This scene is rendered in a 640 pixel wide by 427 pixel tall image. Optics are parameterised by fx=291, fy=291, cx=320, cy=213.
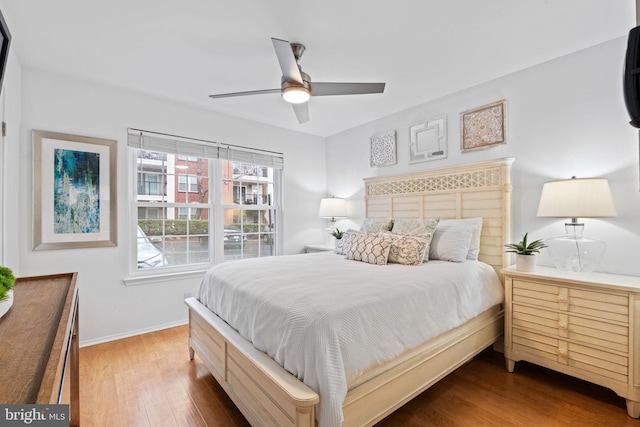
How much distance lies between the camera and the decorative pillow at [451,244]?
261 centimetres

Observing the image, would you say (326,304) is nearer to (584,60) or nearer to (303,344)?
(303,344)

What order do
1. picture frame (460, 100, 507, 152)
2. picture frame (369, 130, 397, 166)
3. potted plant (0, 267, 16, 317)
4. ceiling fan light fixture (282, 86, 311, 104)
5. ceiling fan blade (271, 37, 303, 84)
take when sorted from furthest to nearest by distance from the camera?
picture frame (369, 130, 397, 166) → picture frame (460, 100, 507, 152) → ceiling fan light fixture (282, 86, 311, 104) → ceiling fan blade (271, 37, 303, 84) → potted plant (0, 267, 16, 317)

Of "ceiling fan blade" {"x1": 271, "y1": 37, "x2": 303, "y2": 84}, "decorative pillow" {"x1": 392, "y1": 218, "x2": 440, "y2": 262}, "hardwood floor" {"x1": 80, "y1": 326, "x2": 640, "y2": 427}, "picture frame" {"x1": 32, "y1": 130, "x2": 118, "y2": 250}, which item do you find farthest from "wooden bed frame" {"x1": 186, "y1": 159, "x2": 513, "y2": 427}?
"ceiling fan blade" {"x1": 271, "y1": 37, "x2": 303, "y2": 84}

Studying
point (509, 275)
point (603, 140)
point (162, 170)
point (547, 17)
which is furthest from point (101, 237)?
point (603, 140)

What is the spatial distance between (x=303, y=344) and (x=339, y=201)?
3.04 metres

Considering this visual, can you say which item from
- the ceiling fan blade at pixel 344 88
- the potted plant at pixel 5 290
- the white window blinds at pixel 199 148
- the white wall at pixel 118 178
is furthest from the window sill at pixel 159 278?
the ceiling fan blade at pixel 344 88

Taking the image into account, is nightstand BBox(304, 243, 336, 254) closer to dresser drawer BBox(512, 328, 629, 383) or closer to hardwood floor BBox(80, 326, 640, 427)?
hardwood floor BBox(80, 326, 640, 427)

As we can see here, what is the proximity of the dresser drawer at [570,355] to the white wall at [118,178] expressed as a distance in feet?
10.9

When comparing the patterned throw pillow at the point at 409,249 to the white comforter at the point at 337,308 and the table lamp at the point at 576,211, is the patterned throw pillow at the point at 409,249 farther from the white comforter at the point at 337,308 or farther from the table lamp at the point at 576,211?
the table lamp at the point at 576,211

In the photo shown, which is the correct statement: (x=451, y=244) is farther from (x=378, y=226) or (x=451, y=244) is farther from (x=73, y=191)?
(x=73, y=191)

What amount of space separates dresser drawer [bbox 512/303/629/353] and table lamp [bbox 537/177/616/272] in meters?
0.41

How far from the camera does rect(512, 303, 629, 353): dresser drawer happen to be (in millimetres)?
1870

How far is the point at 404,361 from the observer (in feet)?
5.50

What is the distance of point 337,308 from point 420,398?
3.76 feet
